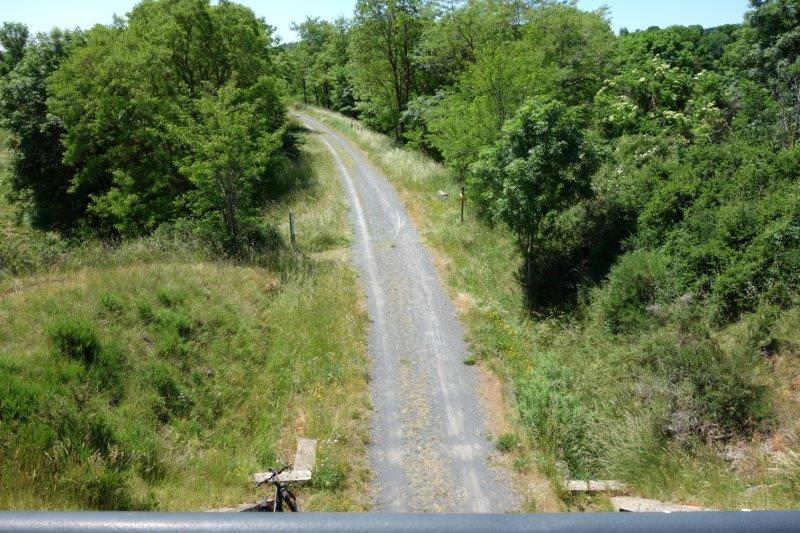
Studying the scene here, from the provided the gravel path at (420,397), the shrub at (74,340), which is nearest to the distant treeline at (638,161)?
the gravel path at (420,397)

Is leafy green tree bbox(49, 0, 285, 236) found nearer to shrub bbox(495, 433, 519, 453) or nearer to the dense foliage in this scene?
the dense foliage

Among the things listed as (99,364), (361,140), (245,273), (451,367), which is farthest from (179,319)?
(361,140)

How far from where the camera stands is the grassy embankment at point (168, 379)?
844cm

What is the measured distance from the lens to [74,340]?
10.9 m

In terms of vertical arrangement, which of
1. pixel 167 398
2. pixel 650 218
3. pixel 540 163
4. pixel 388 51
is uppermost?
pixel 388 51

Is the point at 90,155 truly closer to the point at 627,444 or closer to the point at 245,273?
the point at 245,273

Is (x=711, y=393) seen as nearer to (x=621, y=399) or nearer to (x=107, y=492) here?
(x=621, y=399)

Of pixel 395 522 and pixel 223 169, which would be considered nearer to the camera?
pixel 395 522

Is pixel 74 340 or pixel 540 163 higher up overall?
pixel 540 163

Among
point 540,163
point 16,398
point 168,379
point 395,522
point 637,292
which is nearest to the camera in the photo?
point 395,522

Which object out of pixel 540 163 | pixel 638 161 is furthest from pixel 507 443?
pixel 638 161

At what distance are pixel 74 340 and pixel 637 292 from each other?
13383 millimetres

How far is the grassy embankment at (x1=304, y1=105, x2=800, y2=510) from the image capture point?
350 inches

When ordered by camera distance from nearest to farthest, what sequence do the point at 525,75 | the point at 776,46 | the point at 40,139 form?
the point at 525,75 → the point at 776,46 → the point at 40,139
